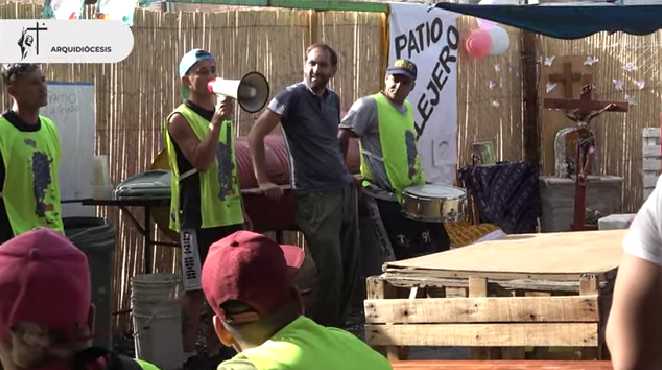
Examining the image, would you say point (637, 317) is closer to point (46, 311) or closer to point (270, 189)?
point (46, 311)

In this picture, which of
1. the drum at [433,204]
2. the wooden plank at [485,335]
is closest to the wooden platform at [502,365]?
the wooden plank at [485,335]

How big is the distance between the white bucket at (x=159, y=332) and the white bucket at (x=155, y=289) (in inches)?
1.5

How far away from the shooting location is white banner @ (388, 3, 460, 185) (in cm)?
1088

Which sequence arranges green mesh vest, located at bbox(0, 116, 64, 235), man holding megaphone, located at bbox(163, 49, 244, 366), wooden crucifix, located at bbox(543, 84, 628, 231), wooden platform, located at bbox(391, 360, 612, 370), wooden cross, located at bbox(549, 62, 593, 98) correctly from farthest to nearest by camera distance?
1. wooden cross, located at bbox(549, 62, 593, 98)
2. wooden crucifix, located at bbox(543, 84, 628, 231)
3. man holding megaphone, located at bbox(163, 49, 244, 366)
4. green mesh vest, located at bbox(0, 116, 64, 235)
5. wooden platform, located at bbox(391, 360, 612, 370)

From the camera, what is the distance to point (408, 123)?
351 inches

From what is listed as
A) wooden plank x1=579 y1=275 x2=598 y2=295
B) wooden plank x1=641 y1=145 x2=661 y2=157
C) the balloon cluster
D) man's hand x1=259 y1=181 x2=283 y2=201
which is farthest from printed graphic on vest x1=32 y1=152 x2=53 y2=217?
wooden plank x1=641 y1=145 x2=661 y2=157

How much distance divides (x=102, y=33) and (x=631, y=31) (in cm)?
561

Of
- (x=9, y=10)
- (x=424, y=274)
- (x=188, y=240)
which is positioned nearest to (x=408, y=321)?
(x=424, y=274)

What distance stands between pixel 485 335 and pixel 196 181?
253cm

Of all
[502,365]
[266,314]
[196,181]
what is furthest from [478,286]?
[196,181]

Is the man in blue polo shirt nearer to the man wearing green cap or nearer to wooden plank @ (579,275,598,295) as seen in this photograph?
the man wearing green cap

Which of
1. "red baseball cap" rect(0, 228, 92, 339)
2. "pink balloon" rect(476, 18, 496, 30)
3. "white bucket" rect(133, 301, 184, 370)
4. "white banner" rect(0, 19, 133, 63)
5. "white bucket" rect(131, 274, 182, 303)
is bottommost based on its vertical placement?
"white bucket" rect(133, 301, 184, 370)

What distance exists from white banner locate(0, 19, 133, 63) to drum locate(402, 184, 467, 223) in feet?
8.78

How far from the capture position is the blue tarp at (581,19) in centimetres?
1034
